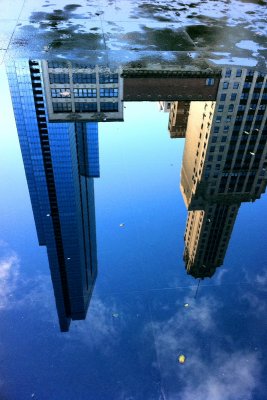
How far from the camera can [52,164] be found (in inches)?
2208

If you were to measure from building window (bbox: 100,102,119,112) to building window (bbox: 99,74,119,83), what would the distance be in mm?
4289

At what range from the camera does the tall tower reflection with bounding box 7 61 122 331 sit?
54844 mm

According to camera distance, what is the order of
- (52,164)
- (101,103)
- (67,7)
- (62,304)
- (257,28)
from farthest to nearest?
(67,7) → (257,28) → (101,103) → (52,164) → (62,304)

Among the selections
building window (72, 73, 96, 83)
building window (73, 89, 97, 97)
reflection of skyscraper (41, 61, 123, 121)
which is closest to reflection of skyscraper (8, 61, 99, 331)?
reflection of skyscraper (41, 61, 123, 121)

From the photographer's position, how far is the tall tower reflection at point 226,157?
63.3 m

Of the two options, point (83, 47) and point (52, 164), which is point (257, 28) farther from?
point (52, 164)

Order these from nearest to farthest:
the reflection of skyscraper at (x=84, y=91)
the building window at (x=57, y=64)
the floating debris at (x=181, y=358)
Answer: the floating debris at (x=181, y=358) → the reflection of skyscraper at (x=84, y=91) → the building window at (x=57, y=64)

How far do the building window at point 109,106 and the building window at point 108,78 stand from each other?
4289mm

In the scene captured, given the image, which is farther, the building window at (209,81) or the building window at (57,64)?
the building window at (209,81)

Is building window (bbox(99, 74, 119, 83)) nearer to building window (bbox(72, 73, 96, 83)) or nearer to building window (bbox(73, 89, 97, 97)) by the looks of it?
building window (bbox(72, 73, 96, 83))

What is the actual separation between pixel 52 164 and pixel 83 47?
36.6m

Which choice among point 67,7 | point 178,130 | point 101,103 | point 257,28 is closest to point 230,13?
point 257,28

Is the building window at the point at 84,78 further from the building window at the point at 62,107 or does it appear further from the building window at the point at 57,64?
the building window at the point at 62,107

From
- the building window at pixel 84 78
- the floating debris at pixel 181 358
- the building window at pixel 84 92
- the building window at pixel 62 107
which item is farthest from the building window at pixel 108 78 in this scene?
the floating debris at pixel 181 358
